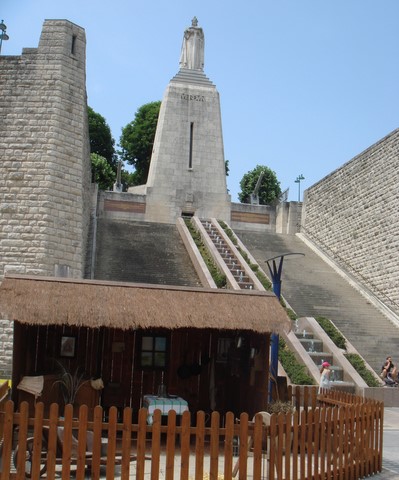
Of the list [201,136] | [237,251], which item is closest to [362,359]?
[237,251]

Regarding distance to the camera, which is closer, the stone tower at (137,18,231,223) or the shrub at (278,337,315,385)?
the shrub at (278,337,315,385)

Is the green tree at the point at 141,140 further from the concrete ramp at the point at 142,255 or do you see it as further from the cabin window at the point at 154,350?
the cabin window at the point at 154,350

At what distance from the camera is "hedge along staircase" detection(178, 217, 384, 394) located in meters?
16.4

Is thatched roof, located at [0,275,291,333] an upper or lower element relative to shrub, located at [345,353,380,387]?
upper

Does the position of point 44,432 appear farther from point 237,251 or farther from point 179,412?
point 237,251

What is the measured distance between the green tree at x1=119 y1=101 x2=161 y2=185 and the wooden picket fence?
46.1 metres

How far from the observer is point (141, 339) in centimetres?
1032

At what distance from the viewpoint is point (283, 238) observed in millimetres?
31797

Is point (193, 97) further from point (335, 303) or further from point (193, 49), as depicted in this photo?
point (335, 303)

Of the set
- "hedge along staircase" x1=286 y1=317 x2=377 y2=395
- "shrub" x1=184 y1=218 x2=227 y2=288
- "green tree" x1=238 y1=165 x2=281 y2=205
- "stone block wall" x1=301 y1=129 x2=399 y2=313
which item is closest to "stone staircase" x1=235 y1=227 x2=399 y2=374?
"stone block wall" x1=301 y1=129 x2=399 y2=313

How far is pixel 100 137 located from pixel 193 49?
1777cm

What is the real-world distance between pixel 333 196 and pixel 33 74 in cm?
1685

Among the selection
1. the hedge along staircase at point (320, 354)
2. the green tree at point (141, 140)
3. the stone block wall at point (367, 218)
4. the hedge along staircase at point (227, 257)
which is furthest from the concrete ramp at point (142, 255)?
the green tree at point (141, 140)

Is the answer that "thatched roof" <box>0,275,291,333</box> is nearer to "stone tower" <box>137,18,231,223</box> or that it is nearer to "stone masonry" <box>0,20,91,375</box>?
"stone masonry" <box>0,20,91,375</box>
